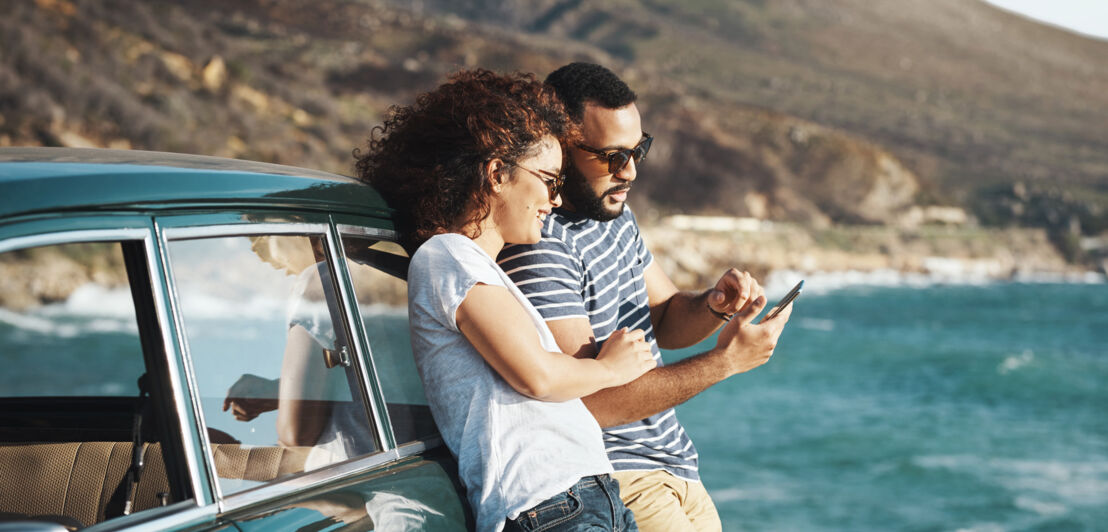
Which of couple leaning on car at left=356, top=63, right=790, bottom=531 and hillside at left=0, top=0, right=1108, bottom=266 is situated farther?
hillside at left=0, top=0, right=1108, bottom=266

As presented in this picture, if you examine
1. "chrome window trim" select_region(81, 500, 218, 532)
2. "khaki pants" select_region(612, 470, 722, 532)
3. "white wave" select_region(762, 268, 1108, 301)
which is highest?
"white wave" select_region(762, 268, 1108, 301)

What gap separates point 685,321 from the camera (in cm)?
326

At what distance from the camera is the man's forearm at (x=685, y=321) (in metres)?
3.20

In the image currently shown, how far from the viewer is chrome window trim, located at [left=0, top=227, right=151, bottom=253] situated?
5.36 feet

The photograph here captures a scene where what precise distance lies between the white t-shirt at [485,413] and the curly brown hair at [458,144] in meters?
0.16

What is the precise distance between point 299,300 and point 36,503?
86cm

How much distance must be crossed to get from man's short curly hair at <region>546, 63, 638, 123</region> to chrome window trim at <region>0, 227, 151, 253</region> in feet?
4.70

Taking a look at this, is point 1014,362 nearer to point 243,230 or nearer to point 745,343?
point 745,343

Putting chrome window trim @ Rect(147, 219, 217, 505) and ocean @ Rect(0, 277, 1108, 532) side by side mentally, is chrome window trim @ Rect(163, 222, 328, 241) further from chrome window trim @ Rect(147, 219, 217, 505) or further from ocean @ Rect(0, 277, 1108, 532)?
ocean @ Rect(0, 277, 1108, 532)


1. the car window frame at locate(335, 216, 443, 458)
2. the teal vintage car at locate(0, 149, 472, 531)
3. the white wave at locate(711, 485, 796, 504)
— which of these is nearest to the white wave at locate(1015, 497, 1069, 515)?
the white wave at locate(711, 485, 796, 504)

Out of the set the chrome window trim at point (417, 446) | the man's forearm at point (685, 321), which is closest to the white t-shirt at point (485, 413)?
the chrome window trim at point (417, 446)

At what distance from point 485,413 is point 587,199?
2.84 feet

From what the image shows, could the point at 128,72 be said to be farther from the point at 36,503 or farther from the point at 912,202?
the point at 912,202

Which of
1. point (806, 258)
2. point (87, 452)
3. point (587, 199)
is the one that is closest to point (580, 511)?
point (587, 199)
